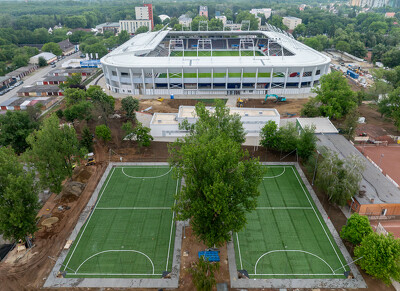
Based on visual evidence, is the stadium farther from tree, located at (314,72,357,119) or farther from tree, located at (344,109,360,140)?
tree, located at (344,109,360,140)

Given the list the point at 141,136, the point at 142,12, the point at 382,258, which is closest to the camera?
the point at 382,258

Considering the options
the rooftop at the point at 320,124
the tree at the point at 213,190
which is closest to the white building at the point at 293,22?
the rooftop at the point at 320,124

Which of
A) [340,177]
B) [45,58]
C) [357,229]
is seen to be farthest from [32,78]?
[357,229]

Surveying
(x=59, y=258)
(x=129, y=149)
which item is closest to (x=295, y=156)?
(x=129, y=149)

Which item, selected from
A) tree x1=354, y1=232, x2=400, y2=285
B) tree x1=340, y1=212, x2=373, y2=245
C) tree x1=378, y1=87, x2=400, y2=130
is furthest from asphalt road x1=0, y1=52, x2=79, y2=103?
tree x1=378, y1=87, x2=400, y2=130

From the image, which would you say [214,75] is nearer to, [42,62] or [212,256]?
[212,256]

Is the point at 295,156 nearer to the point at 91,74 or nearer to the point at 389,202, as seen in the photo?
the point at 389,202

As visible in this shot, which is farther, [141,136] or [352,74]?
[352,74]
